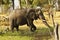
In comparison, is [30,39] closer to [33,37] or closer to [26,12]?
[33,37]

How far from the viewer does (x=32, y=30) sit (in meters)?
10.6

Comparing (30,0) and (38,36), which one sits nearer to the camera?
(38,36)

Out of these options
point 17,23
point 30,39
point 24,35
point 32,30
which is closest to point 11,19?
point 17,23

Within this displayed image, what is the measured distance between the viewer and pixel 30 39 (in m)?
8.75

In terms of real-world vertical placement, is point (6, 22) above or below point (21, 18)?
below

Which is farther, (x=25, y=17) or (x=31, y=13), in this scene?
(x=25, y=17)

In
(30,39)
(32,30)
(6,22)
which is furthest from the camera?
(6,22)

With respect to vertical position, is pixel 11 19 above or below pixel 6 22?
above

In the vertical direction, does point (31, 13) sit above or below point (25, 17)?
above

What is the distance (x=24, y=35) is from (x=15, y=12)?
5.28 feet

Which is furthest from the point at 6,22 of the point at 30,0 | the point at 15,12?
the point at 15,12

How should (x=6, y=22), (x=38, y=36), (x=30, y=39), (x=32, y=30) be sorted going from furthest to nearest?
(x=6, y=22) < (x=32, y=30) < (x=38, y=36) < (x=30, y=39)

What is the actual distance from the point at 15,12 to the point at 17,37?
6.41 feet

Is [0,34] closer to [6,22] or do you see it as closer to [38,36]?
[38,36]
